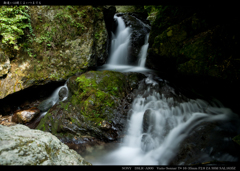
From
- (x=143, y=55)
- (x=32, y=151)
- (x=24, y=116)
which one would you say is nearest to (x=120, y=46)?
(x=143, y=55)

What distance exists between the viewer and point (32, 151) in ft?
4.87

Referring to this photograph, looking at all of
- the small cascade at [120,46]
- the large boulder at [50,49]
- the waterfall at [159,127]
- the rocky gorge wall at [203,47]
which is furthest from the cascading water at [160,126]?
the small cascade at [120,46]

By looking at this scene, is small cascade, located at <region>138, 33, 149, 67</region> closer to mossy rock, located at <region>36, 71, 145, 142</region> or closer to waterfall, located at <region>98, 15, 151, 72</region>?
waterfall, located at <region>98, 15, 151, 72</region>

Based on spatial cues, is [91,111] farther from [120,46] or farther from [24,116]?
[120,46]

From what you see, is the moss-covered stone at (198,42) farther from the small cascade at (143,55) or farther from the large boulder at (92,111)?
the large boulder at (92,111)

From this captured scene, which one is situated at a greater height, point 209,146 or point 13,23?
point 13,23

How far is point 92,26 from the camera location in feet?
23.8

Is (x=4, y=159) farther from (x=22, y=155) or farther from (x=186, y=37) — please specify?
(x=186, y=37)

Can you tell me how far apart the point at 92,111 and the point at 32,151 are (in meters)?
2.99

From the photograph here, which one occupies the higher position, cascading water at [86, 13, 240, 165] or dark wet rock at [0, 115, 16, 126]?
cascading water at [86, 13, 240, 165]

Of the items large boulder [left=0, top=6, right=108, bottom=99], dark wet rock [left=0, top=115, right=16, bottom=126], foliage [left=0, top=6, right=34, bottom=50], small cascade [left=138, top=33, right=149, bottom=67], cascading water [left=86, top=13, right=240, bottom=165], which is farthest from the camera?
small cascade [left=138, top=33, right=149, bottom=67]

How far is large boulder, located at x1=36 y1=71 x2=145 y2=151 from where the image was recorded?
13.9ft

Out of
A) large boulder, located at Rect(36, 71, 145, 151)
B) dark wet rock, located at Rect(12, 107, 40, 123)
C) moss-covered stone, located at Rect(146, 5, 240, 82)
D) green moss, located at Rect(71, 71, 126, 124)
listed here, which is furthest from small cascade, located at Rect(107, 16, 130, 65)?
dark wet rock, located at Rect(12, 107, 40, 123)

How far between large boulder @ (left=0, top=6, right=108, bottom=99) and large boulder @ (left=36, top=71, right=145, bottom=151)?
1.88m
